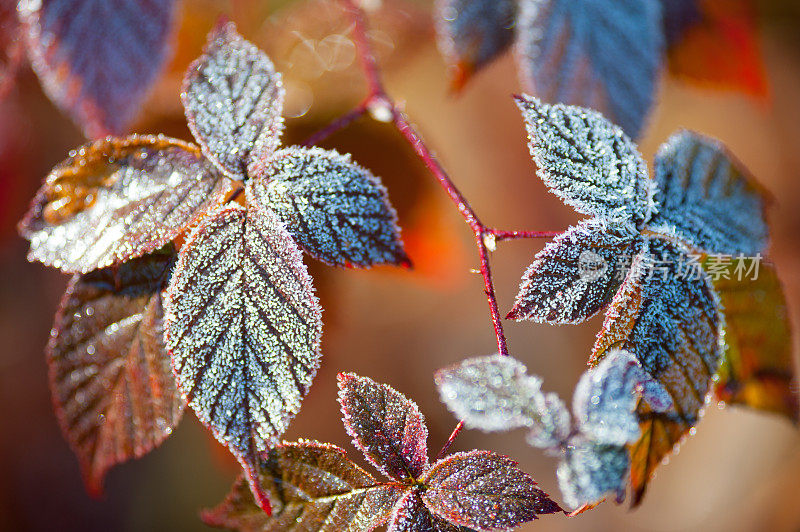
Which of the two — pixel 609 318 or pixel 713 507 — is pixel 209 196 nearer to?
pixel 609 318

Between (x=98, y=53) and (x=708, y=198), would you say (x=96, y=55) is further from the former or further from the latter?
(x=708, y=198)

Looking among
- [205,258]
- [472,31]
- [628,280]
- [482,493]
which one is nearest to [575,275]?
[628,280]

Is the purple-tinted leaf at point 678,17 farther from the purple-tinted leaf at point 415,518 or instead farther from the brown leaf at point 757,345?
the purple-tinted leaf at point 415,518

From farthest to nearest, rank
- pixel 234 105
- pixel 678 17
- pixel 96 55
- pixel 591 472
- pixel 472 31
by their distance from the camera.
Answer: pixel 678 17 < pixel 472 31 < pixel 96 55 < pixel 234 105 < pixel 591 472

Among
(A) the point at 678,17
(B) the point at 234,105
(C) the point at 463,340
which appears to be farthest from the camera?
(C) the point at 463,340

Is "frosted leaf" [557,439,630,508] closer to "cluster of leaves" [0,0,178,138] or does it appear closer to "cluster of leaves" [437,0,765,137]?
"cluster of leaves" [437,0,765,137]

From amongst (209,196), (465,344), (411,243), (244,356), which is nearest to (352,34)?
(411,243)
